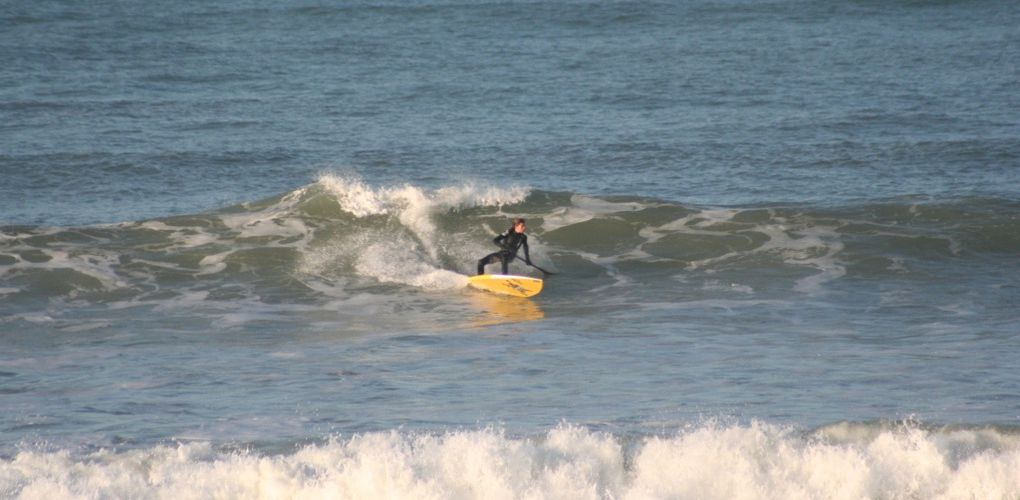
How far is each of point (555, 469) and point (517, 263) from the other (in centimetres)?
908

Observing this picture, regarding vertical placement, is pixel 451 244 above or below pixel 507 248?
below

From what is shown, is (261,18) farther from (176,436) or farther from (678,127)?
(176,436)

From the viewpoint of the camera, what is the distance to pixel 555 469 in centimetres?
1142

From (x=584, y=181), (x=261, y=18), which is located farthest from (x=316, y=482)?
(x=261, y=18)

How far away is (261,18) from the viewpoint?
3947 cm

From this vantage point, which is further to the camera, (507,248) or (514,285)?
(507,248)

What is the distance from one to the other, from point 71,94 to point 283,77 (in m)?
5.20

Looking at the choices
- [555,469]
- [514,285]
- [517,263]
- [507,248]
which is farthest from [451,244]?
[555,469]

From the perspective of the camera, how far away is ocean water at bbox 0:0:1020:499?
1170cm

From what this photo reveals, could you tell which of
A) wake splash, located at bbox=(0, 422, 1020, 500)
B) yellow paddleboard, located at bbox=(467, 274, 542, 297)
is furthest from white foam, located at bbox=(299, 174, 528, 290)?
wake splash, located at bbox=(0, 422, 1020, 500)

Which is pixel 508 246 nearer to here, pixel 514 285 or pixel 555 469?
pixel 514 285

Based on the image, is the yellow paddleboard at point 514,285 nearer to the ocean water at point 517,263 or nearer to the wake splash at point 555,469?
the ocean water at point 517,263

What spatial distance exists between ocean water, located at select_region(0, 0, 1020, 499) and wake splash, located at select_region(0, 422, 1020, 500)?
3 centimetres

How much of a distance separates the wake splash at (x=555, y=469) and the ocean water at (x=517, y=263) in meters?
0.03
